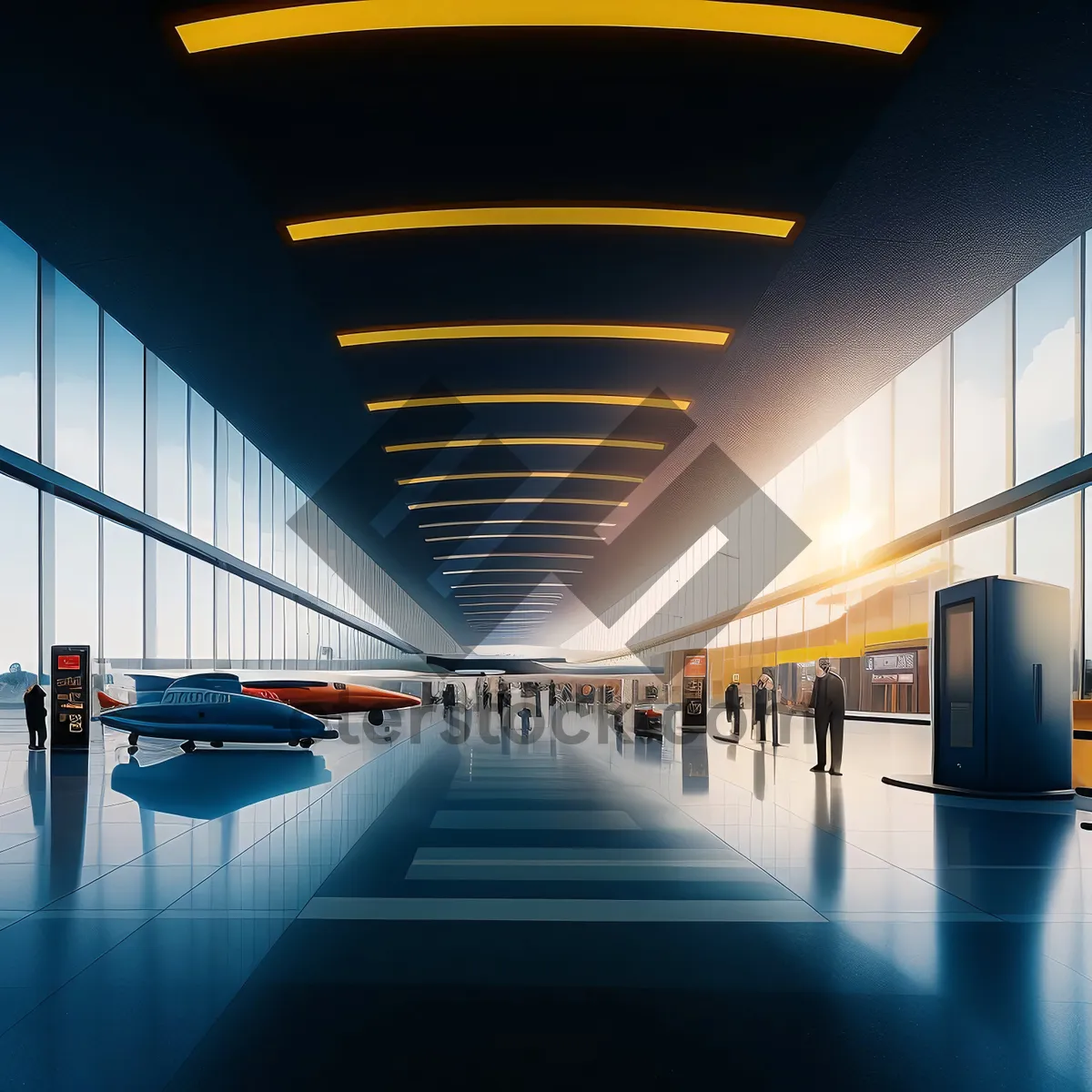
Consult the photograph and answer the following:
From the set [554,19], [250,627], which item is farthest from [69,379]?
[554,19]

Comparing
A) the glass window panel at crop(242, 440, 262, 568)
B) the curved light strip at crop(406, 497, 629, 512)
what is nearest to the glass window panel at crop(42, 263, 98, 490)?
the glass window panel at crop(242, 440, 262, 568)

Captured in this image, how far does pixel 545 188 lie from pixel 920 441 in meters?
15.6

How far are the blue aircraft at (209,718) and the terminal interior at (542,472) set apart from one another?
90mm

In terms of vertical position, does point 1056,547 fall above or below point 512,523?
below

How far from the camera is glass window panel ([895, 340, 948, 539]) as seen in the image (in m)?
21.3

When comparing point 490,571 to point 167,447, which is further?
point 490,571

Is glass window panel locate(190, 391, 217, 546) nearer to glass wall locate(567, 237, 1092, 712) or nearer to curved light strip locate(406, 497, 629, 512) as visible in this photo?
curved light strip locate(406, 497, 629, 512)

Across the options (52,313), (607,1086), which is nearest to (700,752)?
(52,313)

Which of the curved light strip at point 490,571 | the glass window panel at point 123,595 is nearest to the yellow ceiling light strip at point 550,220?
the glass window panel at point 123,595

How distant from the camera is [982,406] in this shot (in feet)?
63.2

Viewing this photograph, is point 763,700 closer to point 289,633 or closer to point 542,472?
point 542,472

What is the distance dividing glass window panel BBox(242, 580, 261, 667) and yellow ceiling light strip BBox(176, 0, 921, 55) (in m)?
23.1

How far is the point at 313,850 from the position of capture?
6.96m

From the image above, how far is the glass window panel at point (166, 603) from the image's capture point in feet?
71.4
